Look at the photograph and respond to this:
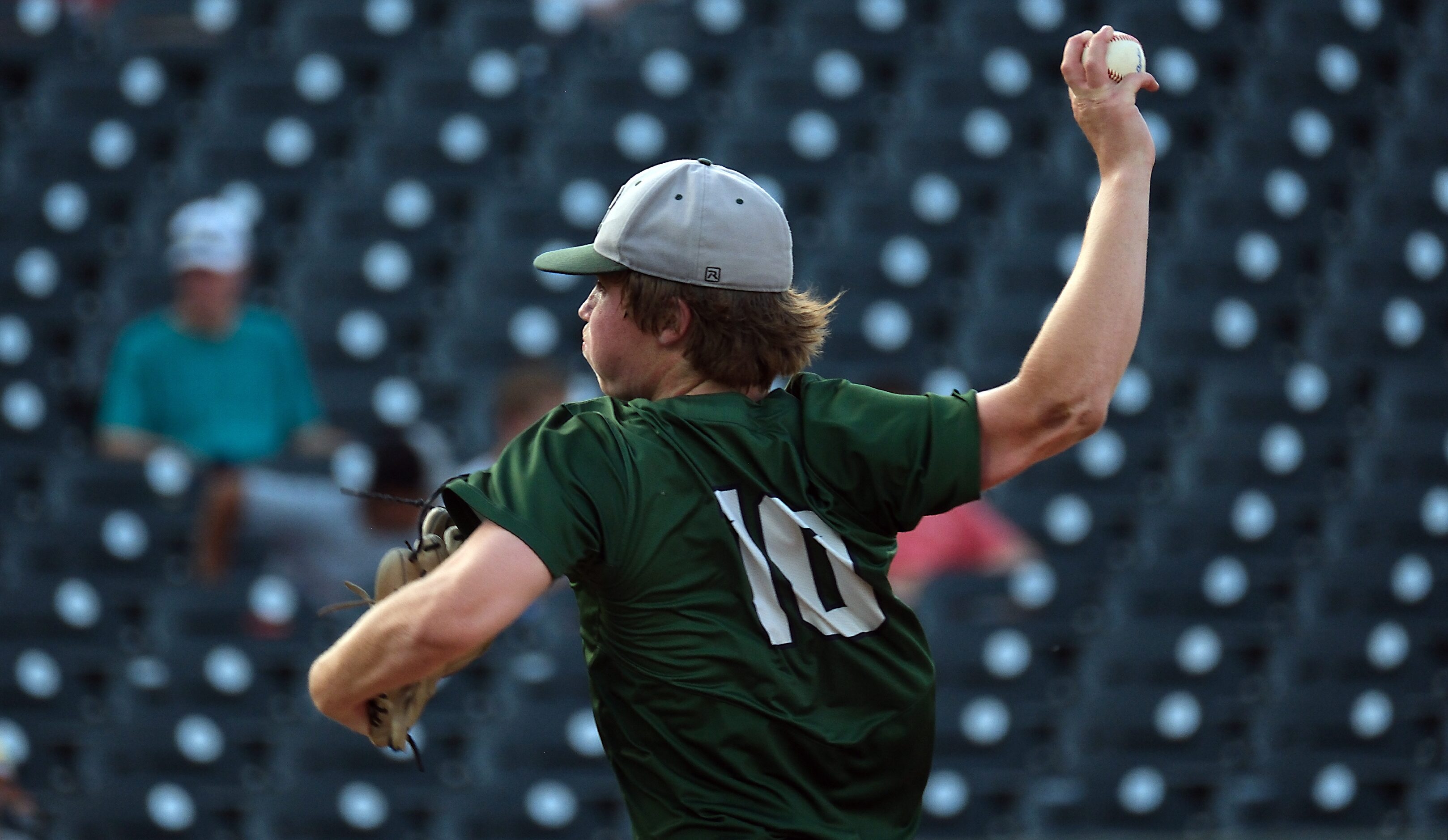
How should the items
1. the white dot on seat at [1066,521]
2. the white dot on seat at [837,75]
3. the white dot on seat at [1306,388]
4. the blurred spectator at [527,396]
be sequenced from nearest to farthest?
1. the blurred spectator at [527,396]
2. the white dot on seat at [1066,521]
3. the white dot on seat at [1306,388]
4. the white dot on seat at [837,75]

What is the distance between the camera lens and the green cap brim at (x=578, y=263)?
4.65 ft

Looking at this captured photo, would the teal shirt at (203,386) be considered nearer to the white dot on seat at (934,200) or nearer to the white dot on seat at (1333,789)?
the white dot on seat at (934,200)

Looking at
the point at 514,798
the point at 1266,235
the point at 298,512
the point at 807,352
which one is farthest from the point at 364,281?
the point at 807,352

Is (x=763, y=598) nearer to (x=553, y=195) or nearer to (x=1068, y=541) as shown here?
(x=1068, y=541)

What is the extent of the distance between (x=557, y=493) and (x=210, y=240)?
11.5ft

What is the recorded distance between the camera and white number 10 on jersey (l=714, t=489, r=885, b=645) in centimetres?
137

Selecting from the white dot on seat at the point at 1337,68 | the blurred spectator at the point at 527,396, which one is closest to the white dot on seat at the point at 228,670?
the blurred spectator at the point at 527,396

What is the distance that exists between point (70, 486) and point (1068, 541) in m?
3.05

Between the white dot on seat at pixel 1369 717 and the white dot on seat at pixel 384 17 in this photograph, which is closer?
the white dot on seat at pixel 1369 717

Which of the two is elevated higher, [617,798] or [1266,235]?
[1266,235]

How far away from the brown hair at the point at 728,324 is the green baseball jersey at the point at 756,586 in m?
0.03

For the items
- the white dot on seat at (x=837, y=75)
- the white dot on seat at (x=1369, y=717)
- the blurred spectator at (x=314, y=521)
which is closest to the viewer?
the blurred spectator at (x=314, y=521)

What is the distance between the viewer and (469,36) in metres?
5.34

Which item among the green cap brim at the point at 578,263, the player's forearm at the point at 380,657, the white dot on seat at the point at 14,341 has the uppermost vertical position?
the green cap brim at the point at 578,263
